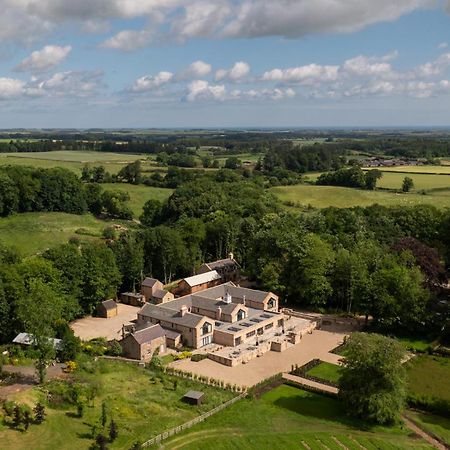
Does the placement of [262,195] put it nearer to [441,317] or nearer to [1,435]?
[441,317]

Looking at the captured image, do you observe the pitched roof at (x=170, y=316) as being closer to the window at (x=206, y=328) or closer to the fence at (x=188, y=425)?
the window at (x=206, y=328)

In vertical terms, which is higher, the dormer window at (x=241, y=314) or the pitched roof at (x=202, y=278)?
the pitched roof at (x=202, y=278)

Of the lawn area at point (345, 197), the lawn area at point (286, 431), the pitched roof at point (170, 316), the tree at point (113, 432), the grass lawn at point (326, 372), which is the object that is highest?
the lawn area at point (345, 197)

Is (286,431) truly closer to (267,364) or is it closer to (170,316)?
(267,364)

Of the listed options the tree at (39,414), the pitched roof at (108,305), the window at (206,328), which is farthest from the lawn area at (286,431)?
the pitched roof at (108,305)

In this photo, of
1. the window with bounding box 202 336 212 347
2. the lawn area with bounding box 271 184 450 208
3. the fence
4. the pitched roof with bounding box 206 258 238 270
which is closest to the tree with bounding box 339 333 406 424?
the fence

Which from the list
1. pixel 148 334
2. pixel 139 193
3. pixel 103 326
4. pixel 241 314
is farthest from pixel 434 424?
pixel 139 193

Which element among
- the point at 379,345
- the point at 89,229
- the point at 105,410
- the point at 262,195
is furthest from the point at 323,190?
the point at 105,410
